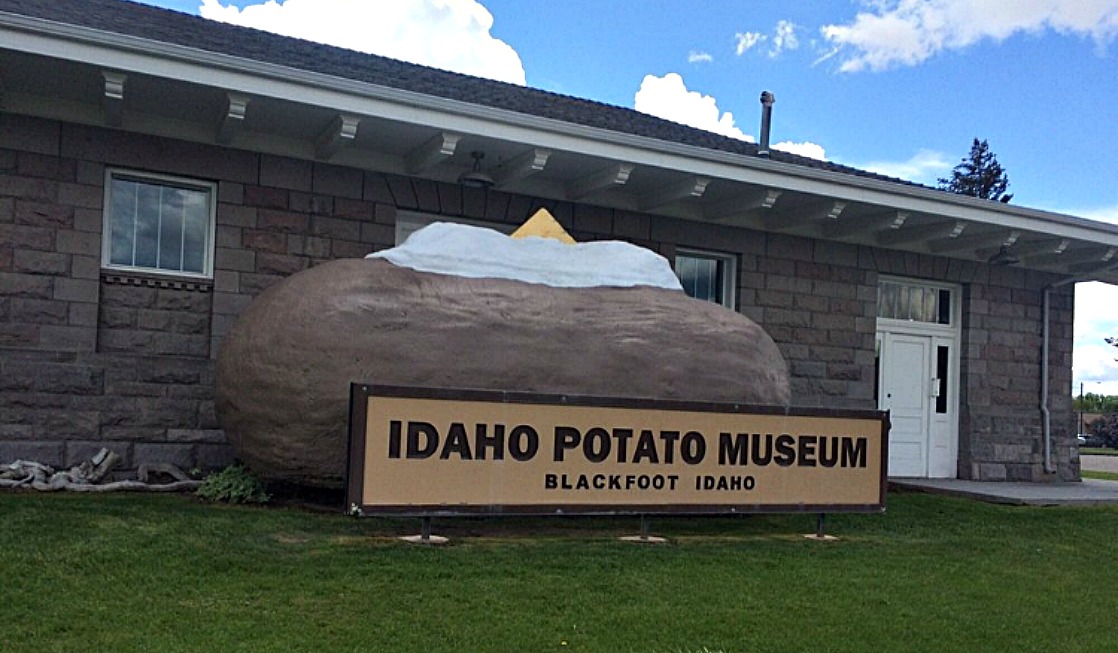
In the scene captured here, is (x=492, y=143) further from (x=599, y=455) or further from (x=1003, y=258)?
(x=1003, y=258)

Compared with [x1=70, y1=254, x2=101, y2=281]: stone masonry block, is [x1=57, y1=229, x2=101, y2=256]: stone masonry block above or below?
above

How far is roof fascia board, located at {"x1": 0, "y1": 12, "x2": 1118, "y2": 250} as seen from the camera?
7.57 metres

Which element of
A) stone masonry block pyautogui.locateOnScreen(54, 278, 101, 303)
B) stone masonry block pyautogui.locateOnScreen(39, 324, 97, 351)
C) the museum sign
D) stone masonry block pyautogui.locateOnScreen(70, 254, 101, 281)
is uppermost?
stone masonry block pyautogui.locateOnScreen(70, 254, 101, 281)

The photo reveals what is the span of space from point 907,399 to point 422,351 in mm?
7998

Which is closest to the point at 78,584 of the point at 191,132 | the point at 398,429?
the point at 398,429

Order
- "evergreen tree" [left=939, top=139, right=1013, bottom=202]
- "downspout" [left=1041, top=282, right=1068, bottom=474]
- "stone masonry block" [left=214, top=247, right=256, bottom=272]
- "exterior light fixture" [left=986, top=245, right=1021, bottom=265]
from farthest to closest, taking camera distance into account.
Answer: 1. "evergreen tree" [left=939, top=139, right=1013, bottom=202]
2. "downspout" [left=1041, top=282, right=1068, bottom=474]
3. "exterior light fixture" [left=986, top=245, right=1021, bottom=265]
4. "stone masonry block" [left=214, top=247, right=256, bottom=272]

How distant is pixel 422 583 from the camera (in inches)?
207

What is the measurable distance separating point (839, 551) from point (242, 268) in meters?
5.49

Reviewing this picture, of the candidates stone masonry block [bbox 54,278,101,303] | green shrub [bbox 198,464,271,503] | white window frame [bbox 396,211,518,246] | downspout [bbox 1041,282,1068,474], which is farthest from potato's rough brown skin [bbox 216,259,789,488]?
downspout [bbox 1041,282,1068,474]

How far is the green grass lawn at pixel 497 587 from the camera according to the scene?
14.6ft

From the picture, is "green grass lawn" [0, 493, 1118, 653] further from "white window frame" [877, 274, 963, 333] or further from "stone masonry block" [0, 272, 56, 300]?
"white window frame" [877, 274, 963, 333]

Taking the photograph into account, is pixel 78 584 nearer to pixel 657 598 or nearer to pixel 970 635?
pixel 657 598

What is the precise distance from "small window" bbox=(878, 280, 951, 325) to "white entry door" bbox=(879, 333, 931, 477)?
0.97 feet

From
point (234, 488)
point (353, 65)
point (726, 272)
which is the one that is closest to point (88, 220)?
point (234, 488)
